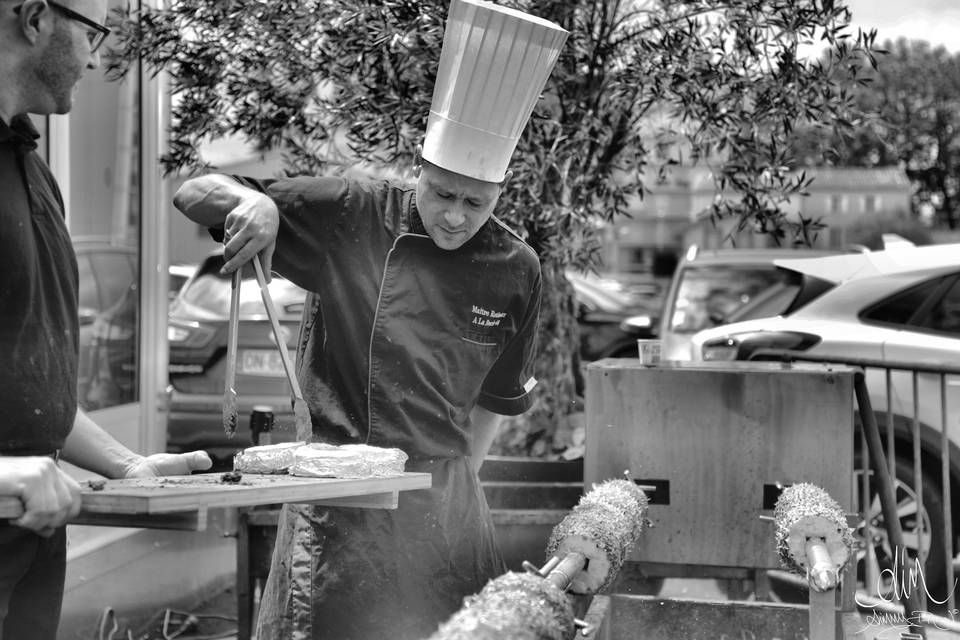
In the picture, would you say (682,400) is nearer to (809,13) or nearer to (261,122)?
(809,13)

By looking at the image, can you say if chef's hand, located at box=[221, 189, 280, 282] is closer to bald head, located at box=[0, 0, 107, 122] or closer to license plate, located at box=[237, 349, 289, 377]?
bald head, located at box=[0, 0, 107, 122]

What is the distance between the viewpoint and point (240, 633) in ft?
14.5

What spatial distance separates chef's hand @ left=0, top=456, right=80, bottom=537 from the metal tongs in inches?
27.3

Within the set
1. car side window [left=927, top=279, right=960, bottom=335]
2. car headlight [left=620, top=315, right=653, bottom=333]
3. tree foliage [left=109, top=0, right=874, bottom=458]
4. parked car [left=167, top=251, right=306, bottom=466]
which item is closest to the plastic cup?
tree foliage [left=109, top=0, right=874, bottom=458]

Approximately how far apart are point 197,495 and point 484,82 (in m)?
1.58

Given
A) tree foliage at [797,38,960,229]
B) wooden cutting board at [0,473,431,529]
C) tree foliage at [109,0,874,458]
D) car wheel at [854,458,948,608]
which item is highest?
tree foliage at [797,38,960,229]

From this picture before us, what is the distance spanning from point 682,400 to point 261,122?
2392mm

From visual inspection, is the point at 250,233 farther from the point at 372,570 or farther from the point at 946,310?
the point at 946,310

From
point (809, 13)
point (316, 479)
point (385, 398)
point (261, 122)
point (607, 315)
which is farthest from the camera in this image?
point (607, 315)

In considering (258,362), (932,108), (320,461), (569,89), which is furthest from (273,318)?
(932,108)

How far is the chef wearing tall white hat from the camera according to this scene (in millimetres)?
2883

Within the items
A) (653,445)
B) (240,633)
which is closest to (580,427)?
(653,445)

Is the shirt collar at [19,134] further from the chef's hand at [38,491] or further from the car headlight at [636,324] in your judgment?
the car headlight at [636,324]

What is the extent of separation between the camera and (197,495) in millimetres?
1845
